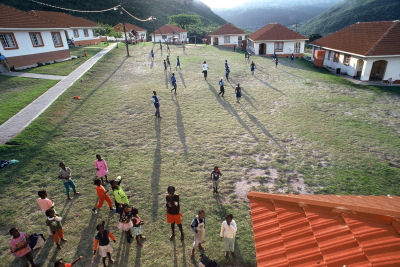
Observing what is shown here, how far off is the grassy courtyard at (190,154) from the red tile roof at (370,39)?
7165 mm

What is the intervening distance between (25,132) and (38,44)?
2002 cm

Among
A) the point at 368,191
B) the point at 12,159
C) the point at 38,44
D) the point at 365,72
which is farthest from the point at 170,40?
the point at 368,191

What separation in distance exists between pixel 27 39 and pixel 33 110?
609 inches

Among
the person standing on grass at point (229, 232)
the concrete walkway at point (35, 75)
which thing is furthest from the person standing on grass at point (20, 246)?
the concrete walkway at point (35, 75)

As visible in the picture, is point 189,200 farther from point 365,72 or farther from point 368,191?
point 365,72

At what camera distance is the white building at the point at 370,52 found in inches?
974

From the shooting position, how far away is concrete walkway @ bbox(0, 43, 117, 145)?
42.2ft

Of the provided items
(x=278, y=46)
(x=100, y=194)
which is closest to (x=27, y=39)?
(x=100, y=194)

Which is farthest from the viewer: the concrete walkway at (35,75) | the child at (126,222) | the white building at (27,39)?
the white building at (27,39)

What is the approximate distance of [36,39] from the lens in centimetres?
2670

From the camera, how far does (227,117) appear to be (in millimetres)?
15781

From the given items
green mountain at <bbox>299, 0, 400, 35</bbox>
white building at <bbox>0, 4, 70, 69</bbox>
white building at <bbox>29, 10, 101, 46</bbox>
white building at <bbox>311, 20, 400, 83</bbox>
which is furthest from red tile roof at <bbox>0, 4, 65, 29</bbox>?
green mountain at <bbox>299, 0, 400, 35</bbox>

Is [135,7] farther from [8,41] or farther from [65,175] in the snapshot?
[65,175]

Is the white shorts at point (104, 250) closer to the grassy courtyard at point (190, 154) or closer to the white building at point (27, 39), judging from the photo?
the grassy courtyard at point (190, 154)
